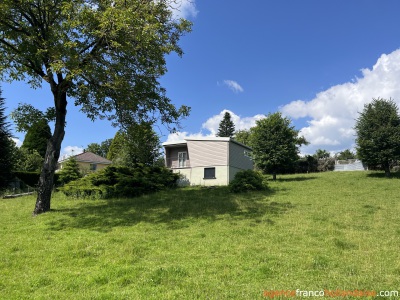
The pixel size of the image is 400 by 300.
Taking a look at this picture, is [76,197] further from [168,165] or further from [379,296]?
[379,296]

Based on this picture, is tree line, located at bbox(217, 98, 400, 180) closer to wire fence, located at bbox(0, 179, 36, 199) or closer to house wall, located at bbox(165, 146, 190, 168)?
house wall, located at bbox(165, 146, 190, 168)

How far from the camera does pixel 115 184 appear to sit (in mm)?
19734

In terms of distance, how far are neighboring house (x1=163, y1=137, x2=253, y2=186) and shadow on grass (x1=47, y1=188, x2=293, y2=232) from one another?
11.3 meters

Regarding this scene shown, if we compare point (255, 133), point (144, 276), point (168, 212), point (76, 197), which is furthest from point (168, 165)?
point (144, 276)

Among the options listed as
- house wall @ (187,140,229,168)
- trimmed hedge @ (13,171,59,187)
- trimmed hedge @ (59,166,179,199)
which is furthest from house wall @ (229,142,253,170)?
trimmed hedge @ (13,171,59,187)

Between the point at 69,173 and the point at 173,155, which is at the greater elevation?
the point at 173,155

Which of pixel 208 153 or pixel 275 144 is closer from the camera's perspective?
pixel 275 144

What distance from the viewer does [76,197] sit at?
1903cm

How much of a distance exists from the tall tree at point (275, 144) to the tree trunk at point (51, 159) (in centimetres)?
1802

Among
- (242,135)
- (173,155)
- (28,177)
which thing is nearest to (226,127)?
(242,135)

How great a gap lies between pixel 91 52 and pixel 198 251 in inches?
388

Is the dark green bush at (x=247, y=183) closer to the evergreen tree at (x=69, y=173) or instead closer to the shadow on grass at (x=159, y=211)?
the shadow on grass at (x=159, y=211)

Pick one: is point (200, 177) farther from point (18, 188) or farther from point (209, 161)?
point (18, 188)

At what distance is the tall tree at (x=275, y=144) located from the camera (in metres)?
26.7
